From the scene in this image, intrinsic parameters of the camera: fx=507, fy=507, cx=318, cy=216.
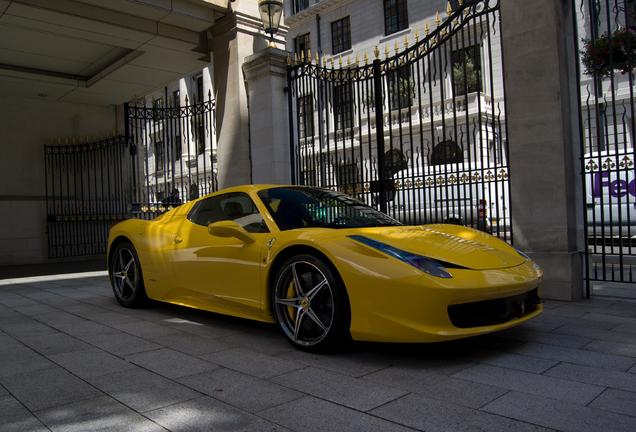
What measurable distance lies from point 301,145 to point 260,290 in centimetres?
591

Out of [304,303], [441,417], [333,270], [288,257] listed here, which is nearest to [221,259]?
[288,257]

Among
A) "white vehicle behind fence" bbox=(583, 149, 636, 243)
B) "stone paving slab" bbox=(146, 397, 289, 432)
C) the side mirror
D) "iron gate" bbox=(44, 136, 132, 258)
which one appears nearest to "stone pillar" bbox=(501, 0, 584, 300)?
"white vehicle behind fence" bbox=(583, 149, 636, 243)

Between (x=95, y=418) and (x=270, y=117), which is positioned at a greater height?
(x=270, y=117)

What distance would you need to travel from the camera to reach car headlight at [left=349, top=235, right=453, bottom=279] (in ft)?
11.3

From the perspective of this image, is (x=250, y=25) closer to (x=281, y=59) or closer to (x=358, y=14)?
(x=281, y=59)

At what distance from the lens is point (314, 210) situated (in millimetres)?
4680

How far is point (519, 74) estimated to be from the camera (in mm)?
6082

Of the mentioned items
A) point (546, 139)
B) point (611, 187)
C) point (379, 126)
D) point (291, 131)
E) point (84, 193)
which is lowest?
point (611, 187)

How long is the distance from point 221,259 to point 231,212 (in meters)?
0.54

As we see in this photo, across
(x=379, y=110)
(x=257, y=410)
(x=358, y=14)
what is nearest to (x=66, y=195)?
(x=379, y=110)

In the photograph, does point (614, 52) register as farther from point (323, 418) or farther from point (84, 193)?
point (84, 193)

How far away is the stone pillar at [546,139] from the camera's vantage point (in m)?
5.79

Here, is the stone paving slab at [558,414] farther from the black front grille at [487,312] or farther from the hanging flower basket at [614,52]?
the hanging flower basket at [614,52]

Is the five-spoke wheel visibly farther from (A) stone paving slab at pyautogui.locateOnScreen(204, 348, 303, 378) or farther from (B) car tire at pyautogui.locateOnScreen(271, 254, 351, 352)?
(B) car tire at pyautogui.locateOnScreen(271, 254, 351, 352)
